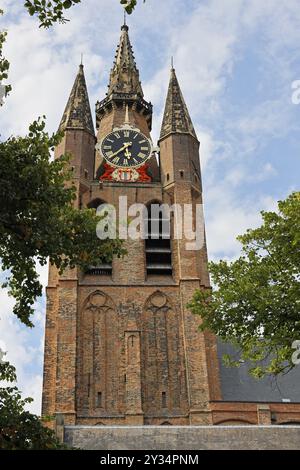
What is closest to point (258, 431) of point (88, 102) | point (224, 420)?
point (224, 420)

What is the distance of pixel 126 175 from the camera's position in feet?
124

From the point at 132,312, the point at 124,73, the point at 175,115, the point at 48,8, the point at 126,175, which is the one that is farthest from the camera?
the point at 124,73

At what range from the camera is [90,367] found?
103 ft

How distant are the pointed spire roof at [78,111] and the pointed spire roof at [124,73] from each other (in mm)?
3465

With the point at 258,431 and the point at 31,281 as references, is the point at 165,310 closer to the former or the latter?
the point at 258,431

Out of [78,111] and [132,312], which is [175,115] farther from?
[132,312]

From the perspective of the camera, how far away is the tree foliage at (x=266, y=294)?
1780cm

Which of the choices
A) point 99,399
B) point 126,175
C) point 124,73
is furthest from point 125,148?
point 99,399

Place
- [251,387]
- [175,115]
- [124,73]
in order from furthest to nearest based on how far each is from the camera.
A: [124,73] < [175,115] < [251,387]

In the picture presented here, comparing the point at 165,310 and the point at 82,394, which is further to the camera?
the point at 165,310

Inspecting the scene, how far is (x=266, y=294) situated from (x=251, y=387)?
16.9m

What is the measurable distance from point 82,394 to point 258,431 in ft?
27.3

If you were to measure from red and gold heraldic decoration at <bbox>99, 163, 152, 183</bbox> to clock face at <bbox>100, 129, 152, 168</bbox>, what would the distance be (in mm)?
288
